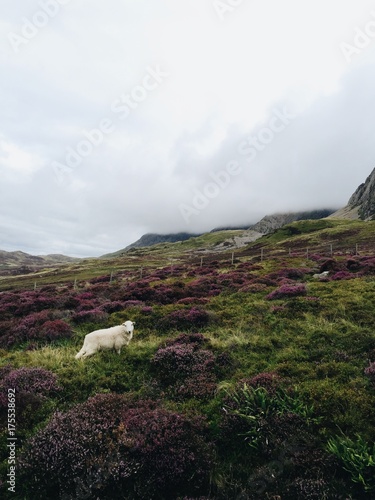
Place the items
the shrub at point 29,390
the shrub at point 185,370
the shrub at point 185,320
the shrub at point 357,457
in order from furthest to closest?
the shrub at point 185,320, the shrub at point 185,370, the shrub at point 29,390, the shrub at point 357,457

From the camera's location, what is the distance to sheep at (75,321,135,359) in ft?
36.3

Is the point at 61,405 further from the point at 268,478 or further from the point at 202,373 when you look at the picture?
the point at 268,478

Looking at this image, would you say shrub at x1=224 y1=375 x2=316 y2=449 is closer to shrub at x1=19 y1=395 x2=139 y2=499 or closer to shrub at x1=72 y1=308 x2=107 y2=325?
shrub at x1=19 y1=395 x2=139 y2=499

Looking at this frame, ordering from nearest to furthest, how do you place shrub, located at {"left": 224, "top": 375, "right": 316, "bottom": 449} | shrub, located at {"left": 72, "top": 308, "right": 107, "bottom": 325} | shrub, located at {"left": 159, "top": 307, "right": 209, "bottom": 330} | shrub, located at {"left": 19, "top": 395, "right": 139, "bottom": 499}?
shrub, located at {"left": 19, "top": 395, "right": 139, "bottom": 499}
shrub, located at {"left": 224, "top": 375, "right": 316, "bottom": 449}
shrub, located at {"left": 159, "top": 307, "right": 209, "bottom": 330}
shrub, located at {"left": 72, "top": 308, "right": 107, "bottom": 325}

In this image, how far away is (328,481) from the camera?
17.4ft

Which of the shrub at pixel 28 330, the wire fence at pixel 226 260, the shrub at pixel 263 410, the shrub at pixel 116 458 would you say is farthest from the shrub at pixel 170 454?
the wire fence at pixel 226 260

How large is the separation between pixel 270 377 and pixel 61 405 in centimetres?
561

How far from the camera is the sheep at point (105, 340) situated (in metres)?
11.1

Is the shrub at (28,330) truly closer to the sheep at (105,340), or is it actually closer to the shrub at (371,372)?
the sheep at (105,340)

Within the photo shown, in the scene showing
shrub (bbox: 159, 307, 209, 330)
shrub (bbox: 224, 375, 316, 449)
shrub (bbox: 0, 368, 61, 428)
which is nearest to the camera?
shrub (bbox: 224, 375, 316, 449)

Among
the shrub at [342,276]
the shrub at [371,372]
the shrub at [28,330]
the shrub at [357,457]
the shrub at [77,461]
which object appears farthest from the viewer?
the shrub at [342,276]

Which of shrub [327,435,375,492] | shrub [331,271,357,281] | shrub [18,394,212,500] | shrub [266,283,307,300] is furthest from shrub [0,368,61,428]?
shrub [331,271,357,281]

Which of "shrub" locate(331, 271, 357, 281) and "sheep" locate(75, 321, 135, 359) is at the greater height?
"shrub" locate(331, 271, 357, 281)

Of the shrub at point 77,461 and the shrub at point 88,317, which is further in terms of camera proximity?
the shrub at point 88,317
